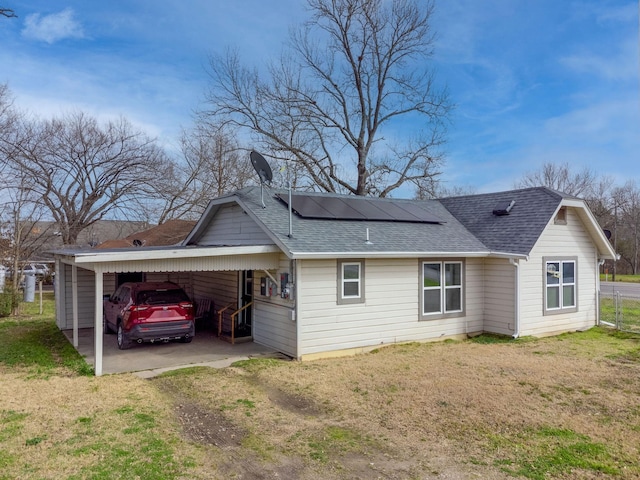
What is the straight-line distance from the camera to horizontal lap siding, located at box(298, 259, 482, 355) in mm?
9984

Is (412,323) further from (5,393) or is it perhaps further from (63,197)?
(63,197)

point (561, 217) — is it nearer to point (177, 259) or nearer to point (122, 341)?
point (177, 259)

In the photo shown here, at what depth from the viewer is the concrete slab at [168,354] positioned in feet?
30.4

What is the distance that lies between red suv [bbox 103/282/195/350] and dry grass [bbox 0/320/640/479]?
76.1 inches

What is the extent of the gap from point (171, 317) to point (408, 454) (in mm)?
7088

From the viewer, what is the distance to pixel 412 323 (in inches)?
454

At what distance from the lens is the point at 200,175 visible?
97.8ft

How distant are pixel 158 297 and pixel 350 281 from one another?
4514 millimetres

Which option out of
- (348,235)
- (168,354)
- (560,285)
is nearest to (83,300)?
(168,354)

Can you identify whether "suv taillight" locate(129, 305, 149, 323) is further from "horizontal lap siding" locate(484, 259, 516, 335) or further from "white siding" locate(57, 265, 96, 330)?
"horizontal lap siding" locate(484, 259, 516, 335)

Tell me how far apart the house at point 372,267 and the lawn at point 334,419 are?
1.21 meters

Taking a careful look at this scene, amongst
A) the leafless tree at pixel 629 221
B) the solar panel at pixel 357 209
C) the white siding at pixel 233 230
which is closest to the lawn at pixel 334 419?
the white siding at pixel 233 230

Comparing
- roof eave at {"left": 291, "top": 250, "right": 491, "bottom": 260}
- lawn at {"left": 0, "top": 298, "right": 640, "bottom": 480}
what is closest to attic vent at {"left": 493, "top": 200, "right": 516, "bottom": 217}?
roof eave at {"left": 291, "top": 250, "right": 491, "bottom": 260}

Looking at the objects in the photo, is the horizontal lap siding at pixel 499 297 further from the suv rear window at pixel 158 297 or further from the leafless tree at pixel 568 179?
the leafless tree at pixel 568 179
